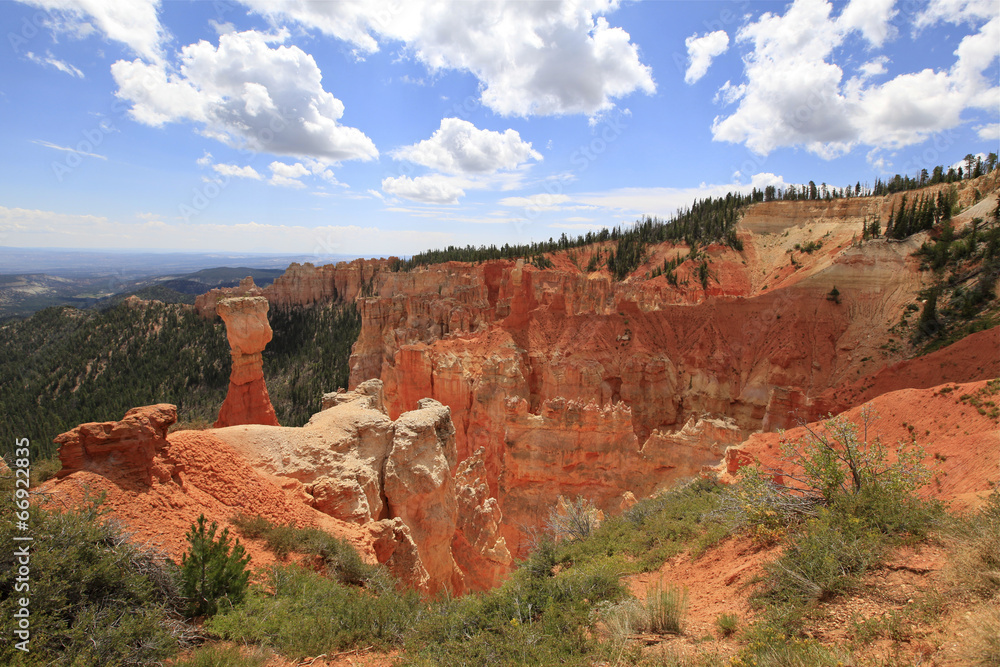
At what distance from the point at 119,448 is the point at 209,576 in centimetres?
291

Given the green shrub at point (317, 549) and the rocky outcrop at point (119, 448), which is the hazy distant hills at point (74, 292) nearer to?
the rocky outcrop at point (119, 448)

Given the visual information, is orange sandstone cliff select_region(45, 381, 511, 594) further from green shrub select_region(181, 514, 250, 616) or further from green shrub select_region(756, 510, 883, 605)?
green shrub select_region(756, 510, 883, 605)

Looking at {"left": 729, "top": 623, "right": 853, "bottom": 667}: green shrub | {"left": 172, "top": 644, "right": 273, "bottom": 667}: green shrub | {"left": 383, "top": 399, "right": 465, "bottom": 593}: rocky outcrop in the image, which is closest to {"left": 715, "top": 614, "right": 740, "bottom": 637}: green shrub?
{"left": 729, "top": 623, "right": 853, "bottom": 667}: green shrub

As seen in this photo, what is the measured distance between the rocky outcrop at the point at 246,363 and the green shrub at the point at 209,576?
9.72 meters

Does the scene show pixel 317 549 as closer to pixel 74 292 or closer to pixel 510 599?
pixel 510 599

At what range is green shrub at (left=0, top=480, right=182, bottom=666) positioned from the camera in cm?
446

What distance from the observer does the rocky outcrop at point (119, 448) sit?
701 centimetres

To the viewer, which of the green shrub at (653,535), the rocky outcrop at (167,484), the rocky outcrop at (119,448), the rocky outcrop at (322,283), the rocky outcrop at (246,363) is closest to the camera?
the rocky outcrop at (167,484)

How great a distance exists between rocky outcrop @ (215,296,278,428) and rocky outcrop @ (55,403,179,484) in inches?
299

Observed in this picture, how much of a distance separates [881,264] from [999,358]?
16.7 m

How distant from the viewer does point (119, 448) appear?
7.32m

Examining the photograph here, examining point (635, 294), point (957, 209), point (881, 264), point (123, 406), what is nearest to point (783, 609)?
point (635, 294)

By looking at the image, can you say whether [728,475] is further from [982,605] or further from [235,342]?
[235,342]

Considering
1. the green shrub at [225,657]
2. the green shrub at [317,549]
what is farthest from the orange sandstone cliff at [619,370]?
the green shrub at [225,657]
